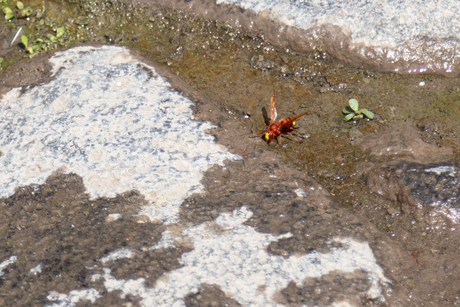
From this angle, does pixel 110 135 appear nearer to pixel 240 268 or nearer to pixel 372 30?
pixel 240 268

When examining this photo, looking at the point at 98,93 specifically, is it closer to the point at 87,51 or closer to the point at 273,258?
the point at 87,51

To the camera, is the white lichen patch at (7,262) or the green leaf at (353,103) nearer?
the white lichen patch at (7,262)

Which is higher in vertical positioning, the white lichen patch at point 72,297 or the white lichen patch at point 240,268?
the white lichen patch at point 72,297

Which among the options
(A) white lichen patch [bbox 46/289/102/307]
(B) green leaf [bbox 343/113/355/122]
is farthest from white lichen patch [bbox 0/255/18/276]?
(B) green leaf [bbox 343/113/355/122]

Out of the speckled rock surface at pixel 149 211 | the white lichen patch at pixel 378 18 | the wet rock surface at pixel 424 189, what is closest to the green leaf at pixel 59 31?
the speckled rock surface at pixel 149 211

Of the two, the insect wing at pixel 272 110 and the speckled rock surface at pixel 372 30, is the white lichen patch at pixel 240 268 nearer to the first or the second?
the insect wing at pixel 272 110

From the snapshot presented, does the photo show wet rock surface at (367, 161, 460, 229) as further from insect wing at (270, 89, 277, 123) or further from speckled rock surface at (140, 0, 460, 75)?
speckled rock surface at (140, 0, 460, 75)

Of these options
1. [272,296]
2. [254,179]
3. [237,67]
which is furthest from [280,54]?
[272,296]
